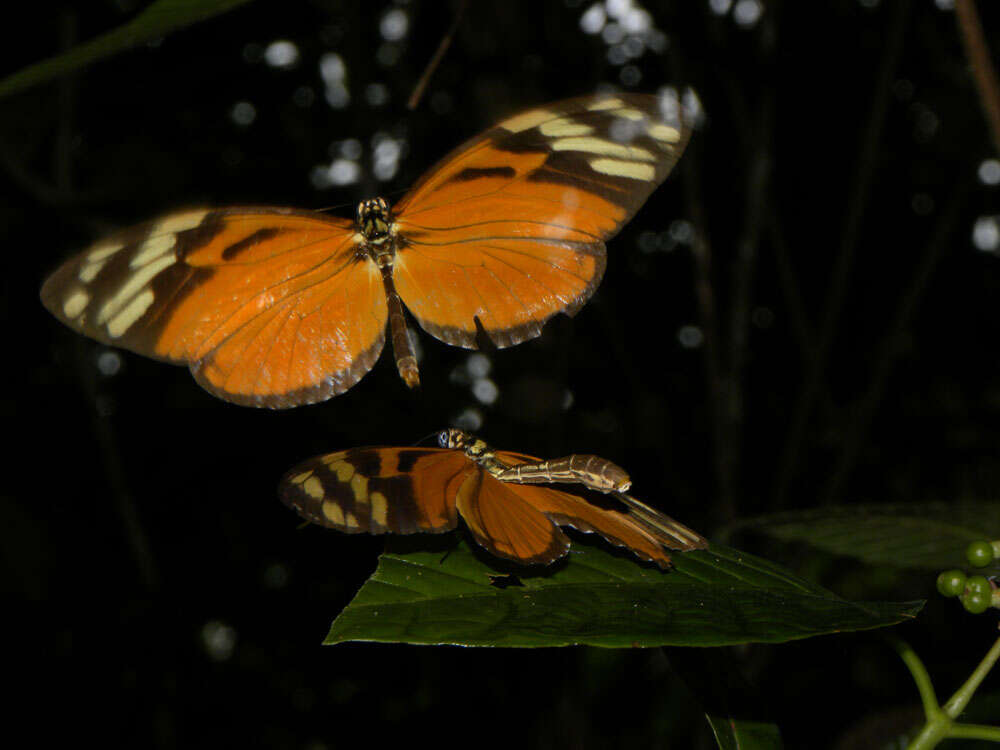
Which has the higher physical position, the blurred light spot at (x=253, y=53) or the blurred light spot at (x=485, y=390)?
the blurred light spot at (x=253, y=53)

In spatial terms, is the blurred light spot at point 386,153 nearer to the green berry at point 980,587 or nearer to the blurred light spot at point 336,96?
the blurred light spot at point 336,96

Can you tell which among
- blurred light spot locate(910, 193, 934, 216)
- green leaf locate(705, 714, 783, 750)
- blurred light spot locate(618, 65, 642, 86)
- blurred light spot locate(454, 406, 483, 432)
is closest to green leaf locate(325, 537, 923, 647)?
green leaf locate(705, 714, 783, 750)

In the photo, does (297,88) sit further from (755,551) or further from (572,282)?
(572,282)

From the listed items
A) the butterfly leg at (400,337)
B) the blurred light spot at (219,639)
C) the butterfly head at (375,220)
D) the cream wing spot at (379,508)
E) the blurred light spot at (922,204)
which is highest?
the butterfly head at (375,220)

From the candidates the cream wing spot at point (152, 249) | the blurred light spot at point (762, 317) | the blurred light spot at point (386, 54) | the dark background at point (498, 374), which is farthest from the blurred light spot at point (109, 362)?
the blurred light spot at point (762, 317)

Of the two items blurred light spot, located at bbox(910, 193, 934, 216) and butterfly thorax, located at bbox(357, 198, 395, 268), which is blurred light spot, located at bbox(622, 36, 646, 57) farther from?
butterfly thorax, located at bbox(357, 198, 395, 268)

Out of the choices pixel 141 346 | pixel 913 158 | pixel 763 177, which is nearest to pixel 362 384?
pixel 763 177
